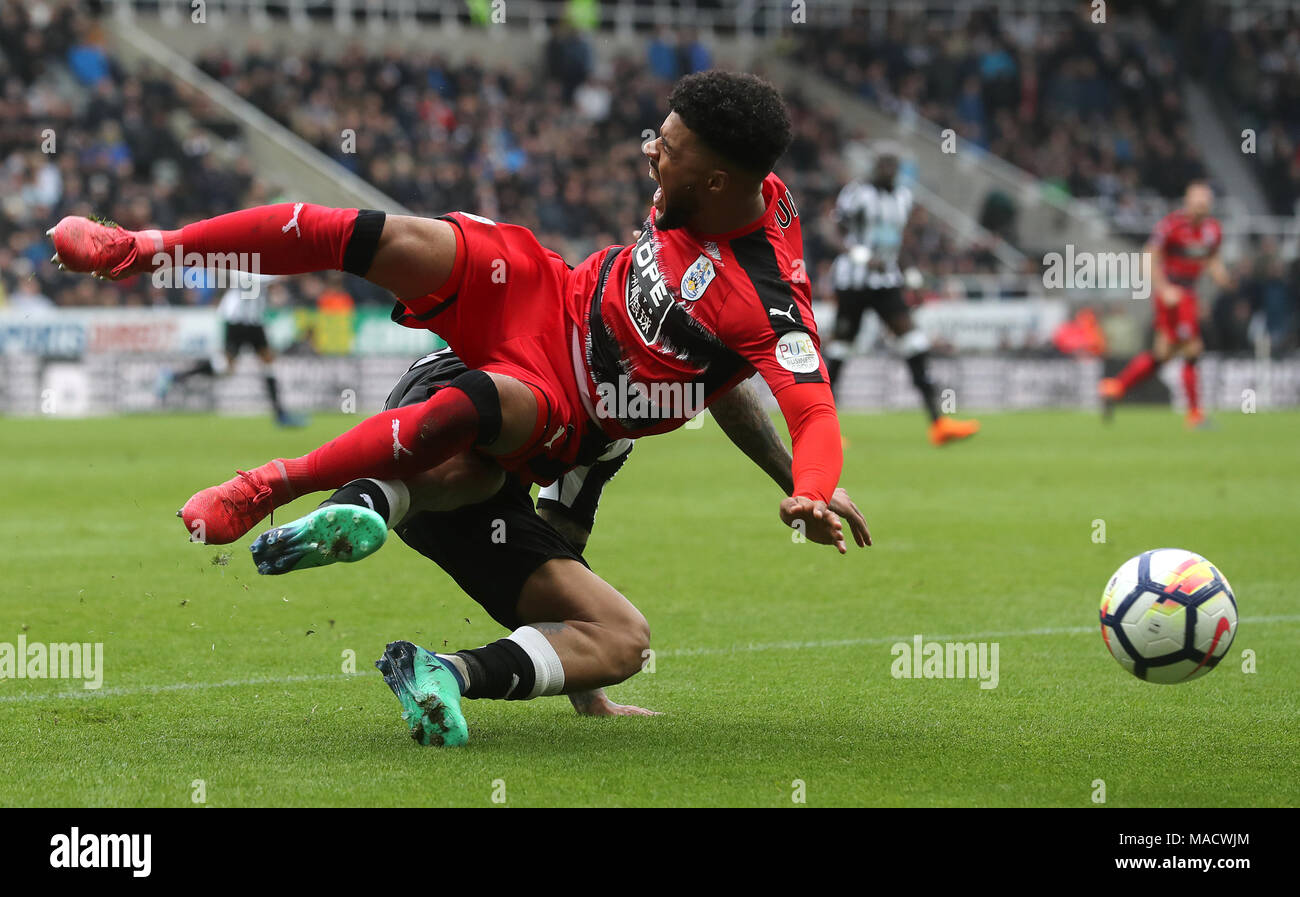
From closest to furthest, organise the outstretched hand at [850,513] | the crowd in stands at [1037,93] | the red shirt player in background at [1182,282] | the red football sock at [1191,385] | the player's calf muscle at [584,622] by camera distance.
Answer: the outstretched hand at [850,513] < the player's calf muscle at [584,622] < the red shirt player in background at [1182,282] < the red football sock at [1191,385] < the crowd in stands at [1037,93]

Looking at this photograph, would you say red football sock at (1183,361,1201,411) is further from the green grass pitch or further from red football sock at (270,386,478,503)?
red football sock at (270,386,478,503)

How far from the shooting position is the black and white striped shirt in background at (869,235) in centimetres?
1540

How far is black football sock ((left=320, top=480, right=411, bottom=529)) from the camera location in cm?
424

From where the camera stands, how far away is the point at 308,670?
558cm

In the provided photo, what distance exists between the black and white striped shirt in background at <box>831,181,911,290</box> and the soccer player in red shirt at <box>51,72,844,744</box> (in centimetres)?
1074

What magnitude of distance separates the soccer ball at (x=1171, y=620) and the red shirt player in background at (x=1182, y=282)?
13797 mm

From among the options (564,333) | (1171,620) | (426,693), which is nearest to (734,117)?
(564,333)

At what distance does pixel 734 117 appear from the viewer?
4.39 metres

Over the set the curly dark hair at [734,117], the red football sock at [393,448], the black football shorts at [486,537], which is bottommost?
the black football shorts at [486,537]

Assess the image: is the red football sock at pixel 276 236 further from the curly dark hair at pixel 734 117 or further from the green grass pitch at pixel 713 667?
the green grass pitch at pixel 713 667

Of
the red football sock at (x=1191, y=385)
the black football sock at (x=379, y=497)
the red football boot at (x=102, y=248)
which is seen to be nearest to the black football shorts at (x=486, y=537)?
the black football sock at (x=379, y=497)

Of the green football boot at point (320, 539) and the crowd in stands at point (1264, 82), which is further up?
the crowd in stands at point (1264, 82)

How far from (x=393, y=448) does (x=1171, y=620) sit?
7.67 feet

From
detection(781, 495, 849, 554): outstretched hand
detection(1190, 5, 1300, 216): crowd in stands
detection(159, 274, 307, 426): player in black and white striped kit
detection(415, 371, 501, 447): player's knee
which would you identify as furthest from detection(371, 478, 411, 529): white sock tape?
detection(1190, 5, 1300, 216): crowd in stands
